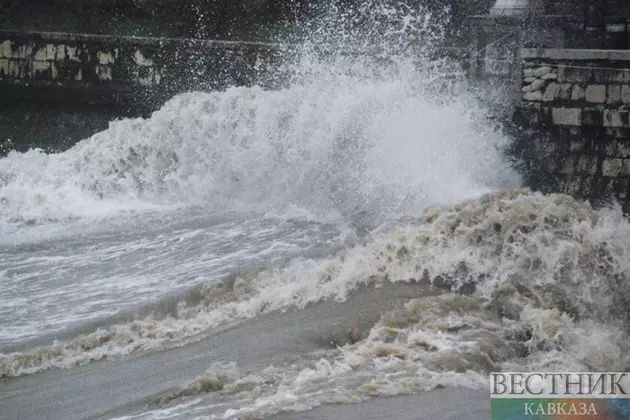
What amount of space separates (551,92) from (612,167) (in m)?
0.97

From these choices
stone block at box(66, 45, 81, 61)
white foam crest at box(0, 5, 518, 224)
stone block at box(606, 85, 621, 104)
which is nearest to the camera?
stone block at box(606, 85, 621, 104)

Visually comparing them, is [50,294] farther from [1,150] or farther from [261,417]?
[1,150]

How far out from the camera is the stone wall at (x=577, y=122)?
1013 centimetres

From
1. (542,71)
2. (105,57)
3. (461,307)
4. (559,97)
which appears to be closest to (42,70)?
(105,57)

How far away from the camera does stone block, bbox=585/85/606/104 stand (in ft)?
33.4

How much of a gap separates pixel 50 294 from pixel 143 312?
1.24m

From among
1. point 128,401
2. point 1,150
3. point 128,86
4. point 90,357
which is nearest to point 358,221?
point 90,357

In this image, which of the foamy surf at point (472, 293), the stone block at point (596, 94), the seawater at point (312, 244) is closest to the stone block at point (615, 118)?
the stone block at point (596, 94)

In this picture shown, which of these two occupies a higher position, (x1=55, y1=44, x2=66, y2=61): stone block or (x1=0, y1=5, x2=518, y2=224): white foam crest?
(x1=55, y1=44, x2=66, y2=61): stone block

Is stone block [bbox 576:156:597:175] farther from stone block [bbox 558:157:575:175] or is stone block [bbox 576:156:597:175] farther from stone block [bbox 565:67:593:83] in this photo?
stone block [bbox 565:67:593:83]

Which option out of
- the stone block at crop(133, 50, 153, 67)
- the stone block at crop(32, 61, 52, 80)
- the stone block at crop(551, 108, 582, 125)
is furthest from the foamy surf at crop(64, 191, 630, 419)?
the stone block at crop(32, 61, 52, 80)

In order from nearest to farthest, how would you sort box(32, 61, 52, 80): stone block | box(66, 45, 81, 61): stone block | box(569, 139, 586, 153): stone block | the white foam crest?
box(569, 139, 586, 153): stone block
the white foam crest
box(66, 45, 81, 61): stone block
box(32, 61, 52, 80): stone block

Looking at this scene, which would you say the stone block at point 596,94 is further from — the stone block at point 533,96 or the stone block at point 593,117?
the stone block at point 533,96

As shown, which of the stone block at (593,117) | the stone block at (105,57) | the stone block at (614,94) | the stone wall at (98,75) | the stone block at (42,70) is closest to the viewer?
the stone block at (614,94)
